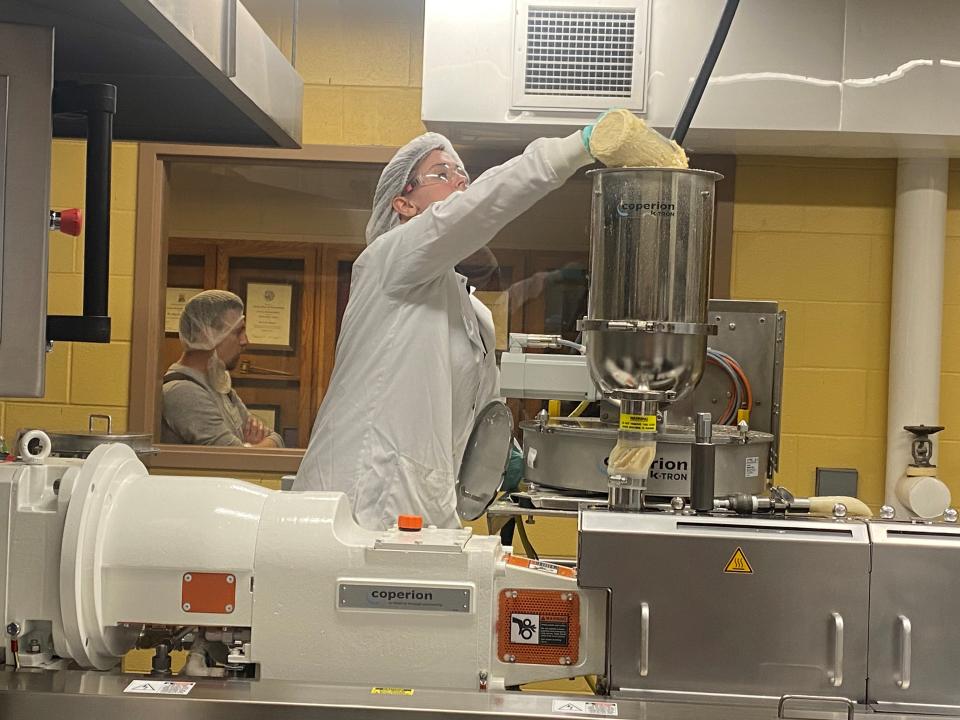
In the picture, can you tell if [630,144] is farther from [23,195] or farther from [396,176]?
[396,176]

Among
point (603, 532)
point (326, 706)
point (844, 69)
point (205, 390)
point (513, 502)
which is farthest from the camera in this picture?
point (205, 390)

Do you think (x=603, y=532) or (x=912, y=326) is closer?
(x=603, y=532)

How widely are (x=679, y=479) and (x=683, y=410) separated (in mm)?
402

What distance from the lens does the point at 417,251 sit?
2.08 meters

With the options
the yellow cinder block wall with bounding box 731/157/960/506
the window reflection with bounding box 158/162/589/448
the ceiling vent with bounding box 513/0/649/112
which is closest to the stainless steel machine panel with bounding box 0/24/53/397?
the ceiling vent with bounding box 513/0/649/112

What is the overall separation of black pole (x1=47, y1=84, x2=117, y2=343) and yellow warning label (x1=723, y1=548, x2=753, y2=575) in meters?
0.62

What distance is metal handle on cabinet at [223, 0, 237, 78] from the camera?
943 millimetres

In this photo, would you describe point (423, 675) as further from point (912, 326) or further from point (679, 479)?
point (912, 326)

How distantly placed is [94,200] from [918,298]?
98.5 inches

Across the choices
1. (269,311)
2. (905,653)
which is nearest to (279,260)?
(269,311)

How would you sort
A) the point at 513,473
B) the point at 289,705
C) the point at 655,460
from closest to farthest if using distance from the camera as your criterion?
the point at 289,705 → the point at 655,460 → the point at 513,473

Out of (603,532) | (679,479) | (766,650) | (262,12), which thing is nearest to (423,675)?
(603,532)

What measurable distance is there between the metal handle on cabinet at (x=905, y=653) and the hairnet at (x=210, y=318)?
2557 millimetres

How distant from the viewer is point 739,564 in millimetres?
1003
